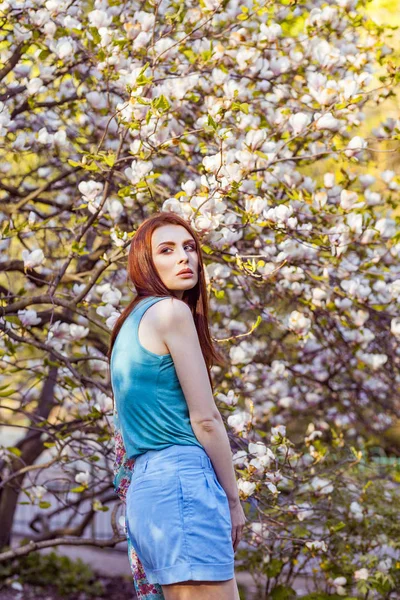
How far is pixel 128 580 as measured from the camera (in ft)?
23.7

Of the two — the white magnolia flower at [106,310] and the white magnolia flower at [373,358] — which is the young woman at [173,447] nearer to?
the white magnolia flower at [106,310]

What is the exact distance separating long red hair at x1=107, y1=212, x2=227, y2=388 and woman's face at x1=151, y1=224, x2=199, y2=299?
2 centimetres

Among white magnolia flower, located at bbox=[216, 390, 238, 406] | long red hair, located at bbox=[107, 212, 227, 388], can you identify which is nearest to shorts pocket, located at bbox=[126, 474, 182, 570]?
long red hair, located at bbox=[107, 212, 227, 388]

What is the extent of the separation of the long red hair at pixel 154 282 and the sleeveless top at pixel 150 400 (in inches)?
5.0

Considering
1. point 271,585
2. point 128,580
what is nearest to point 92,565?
point 128,580

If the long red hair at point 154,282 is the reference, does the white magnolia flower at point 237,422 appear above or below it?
below

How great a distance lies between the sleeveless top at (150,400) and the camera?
2275 mm

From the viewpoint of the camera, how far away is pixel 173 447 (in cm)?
225

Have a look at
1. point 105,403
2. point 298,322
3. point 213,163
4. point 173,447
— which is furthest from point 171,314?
point 298,322

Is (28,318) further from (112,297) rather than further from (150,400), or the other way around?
(150,400)

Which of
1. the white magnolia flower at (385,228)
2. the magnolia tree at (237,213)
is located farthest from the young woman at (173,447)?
the white magnolia flower at (385,228)

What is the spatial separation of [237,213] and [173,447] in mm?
1420

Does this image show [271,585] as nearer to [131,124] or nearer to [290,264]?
[290,264]

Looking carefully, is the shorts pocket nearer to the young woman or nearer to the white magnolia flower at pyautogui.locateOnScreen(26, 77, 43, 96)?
the young woman
